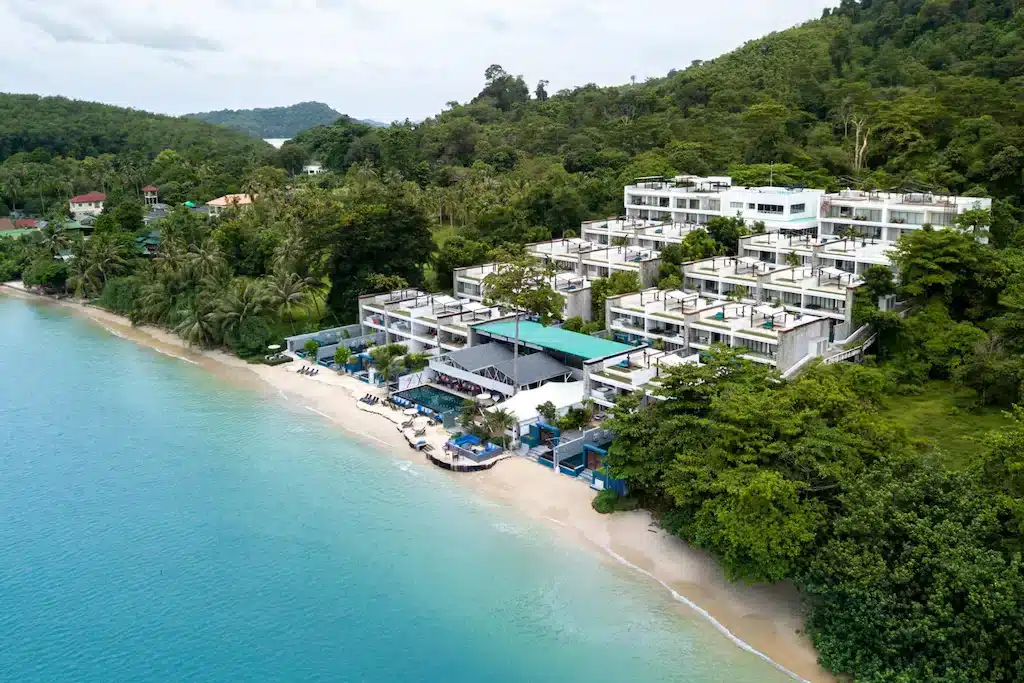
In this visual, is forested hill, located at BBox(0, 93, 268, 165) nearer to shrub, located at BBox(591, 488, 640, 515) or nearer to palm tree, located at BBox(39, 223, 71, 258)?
palm tree, located at BBox(39, 223, 71, 258)

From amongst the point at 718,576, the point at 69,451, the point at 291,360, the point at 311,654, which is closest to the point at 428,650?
the point at 311,654

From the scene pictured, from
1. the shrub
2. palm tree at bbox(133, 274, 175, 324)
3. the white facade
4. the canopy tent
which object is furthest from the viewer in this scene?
palm tree at bbox(133, 274, 175, 324)

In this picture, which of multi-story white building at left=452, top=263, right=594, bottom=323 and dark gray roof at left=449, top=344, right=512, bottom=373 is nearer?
dark gray roof at left=449, top=344, right=512, bottom=373

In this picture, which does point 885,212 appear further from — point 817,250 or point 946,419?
point 946,419

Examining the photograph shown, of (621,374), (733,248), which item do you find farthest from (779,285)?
(621,374)

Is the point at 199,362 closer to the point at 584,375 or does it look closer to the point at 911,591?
the point at 584,375

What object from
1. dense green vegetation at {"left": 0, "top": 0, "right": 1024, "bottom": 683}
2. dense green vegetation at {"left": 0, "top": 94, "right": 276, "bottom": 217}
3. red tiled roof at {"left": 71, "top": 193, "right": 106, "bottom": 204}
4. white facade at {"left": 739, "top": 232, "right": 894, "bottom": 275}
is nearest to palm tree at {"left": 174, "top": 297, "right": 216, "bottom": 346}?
dense green vegetation at {"left": 0, "top": 0, "right": 1024, "bottom": 683}

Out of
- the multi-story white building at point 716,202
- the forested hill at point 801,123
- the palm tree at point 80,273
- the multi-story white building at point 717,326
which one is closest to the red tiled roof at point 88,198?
the forested hill at point 801,123
